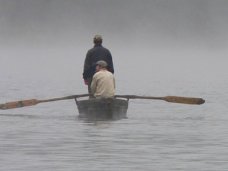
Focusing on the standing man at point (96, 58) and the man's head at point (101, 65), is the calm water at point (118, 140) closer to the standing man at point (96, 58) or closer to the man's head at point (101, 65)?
the standing man at point (96, 58)

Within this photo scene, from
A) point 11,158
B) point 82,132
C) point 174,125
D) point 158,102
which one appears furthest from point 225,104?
point 11,158

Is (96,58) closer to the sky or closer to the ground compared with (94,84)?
closer to the sky

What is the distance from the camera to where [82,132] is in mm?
29750

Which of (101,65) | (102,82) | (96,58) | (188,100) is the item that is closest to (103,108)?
(102,82)

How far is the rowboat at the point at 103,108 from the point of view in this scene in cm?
3253

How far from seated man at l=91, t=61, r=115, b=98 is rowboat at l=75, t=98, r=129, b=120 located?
0.30 m

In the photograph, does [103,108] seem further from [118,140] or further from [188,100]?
[118,140]

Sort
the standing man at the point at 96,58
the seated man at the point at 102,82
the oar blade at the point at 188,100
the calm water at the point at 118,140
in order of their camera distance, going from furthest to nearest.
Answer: the oar blade at the point at 188,100
the standing man at the point at 96,58
the seated man at the point at 102,82
the calm water at the point at 118,140

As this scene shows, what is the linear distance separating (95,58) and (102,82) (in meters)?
1.46

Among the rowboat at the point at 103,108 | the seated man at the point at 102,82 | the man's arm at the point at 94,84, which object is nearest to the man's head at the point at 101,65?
the seated man at the point at 102,82

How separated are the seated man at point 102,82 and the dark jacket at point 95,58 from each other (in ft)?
3.15

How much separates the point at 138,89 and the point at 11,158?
38161 millimetres

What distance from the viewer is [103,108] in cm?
3259

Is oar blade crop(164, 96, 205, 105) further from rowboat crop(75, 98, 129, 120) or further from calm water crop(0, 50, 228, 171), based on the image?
rowboat crop(75, 98, 129, 120)
